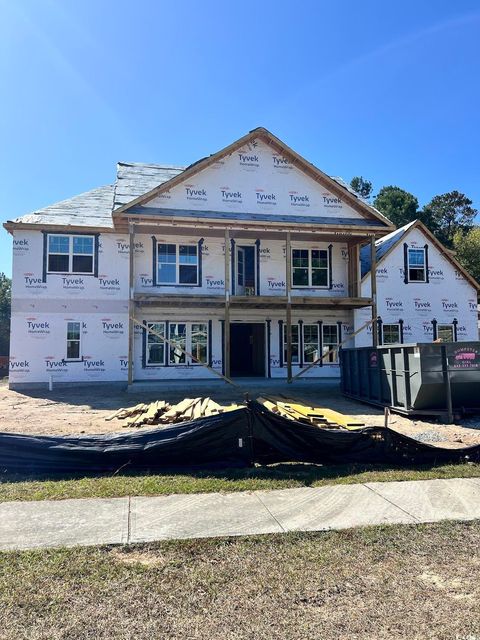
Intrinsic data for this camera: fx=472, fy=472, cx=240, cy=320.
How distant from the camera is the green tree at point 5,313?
113 ft

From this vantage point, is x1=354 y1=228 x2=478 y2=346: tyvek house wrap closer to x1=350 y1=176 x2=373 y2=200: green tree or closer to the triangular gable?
the triangular gable

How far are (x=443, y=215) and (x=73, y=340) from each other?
168ft

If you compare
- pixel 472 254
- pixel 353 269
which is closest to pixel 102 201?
pixel 353 269

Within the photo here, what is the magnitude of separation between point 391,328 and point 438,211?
41.3m

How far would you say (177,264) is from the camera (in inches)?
764

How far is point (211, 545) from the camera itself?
168 inches

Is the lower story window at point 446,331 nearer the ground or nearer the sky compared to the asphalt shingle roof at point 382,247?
nearer the ground

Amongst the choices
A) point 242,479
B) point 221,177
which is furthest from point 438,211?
point 242,479

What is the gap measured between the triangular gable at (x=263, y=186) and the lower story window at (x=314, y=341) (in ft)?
16.0

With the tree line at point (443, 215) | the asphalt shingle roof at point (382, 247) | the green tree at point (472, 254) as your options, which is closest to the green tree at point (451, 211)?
the tree line at point (443, 215)

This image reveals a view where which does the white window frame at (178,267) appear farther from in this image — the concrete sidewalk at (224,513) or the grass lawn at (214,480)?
the concrete sidewalk at (224,513)

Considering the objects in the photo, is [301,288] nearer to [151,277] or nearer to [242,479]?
[151,277]

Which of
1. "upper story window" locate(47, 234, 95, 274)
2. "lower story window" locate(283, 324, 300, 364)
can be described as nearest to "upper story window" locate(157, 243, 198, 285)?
"upper story window" locate(47, 234, 95, 274)

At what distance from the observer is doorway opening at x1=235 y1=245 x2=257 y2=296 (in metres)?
20.0
